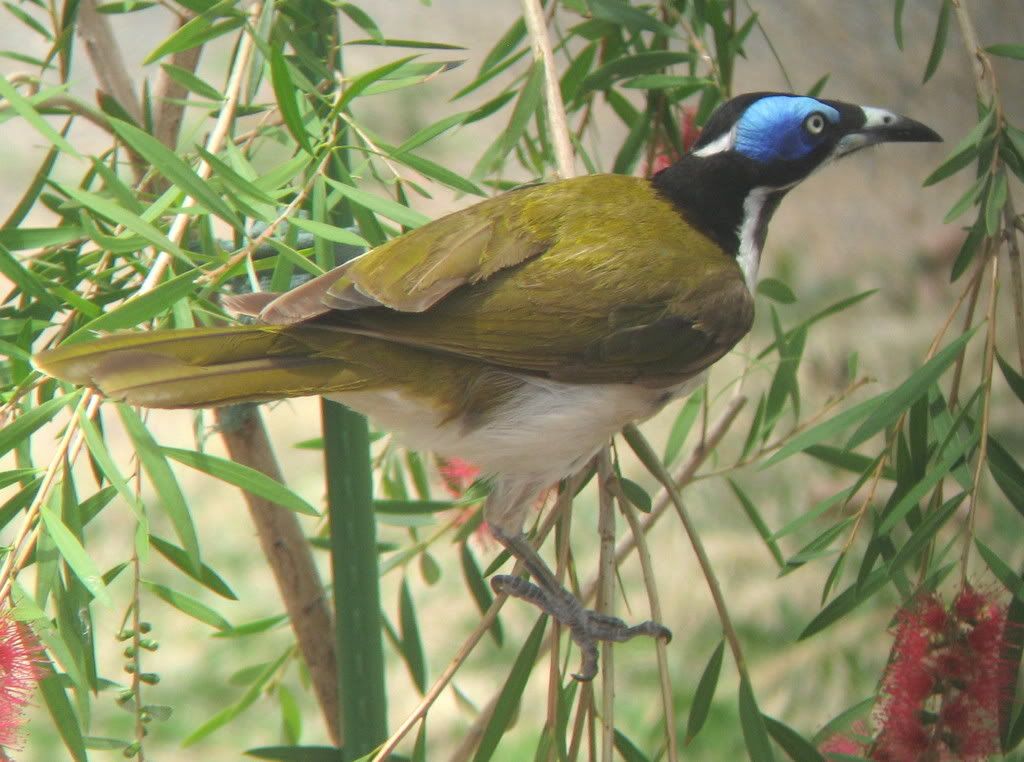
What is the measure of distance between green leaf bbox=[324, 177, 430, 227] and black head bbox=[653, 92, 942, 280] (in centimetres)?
43

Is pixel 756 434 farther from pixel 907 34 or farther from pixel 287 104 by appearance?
pixel 907 34

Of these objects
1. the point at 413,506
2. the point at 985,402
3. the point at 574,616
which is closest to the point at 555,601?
the point at 574,616

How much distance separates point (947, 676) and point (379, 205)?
2.36ft

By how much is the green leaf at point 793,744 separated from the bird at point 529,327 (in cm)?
17

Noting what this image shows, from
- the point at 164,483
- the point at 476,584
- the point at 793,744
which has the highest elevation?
the point at 164,483

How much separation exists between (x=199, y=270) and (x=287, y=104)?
18 cm

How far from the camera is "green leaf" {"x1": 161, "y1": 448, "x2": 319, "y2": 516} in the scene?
3.57 feet

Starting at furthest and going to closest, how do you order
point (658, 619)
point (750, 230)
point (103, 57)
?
point (750, 230)
point (103, 57)
point (658, 619)

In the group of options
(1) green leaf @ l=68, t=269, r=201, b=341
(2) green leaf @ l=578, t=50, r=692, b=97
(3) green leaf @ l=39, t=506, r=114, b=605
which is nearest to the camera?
(3) green leaf @ l=39, t=506, r=114, b=605

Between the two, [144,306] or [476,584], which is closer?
[144,306]

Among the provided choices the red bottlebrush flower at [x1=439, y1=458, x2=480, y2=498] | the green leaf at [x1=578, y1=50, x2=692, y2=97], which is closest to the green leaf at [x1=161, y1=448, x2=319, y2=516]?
the red bottlebrush flower at [x1=439, y1=458, x2=480, y2=498]

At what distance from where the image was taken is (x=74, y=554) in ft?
3.37

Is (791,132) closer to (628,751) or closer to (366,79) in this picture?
(366,79)

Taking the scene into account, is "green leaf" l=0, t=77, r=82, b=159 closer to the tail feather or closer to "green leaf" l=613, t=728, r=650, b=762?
the tail feather
